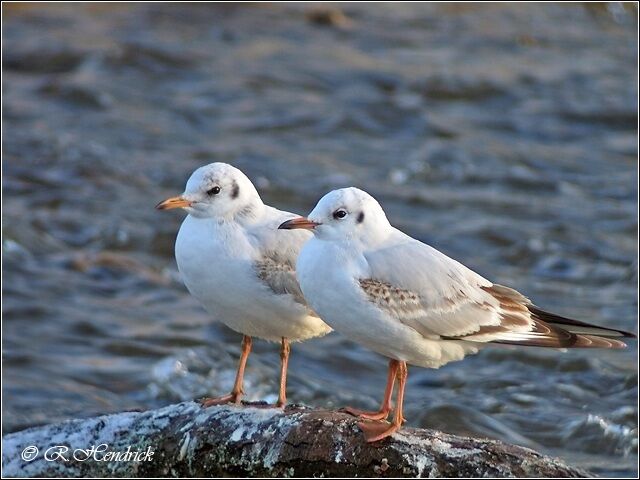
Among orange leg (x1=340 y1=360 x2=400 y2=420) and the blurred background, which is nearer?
orange leg (x1=340 y1=360 x2=400 y2=420)

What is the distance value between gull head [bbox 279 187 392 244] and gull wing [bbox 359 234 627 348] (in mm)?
135

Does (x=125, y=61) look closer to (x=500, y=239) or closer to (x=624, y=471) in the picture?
(x=500, y=239)

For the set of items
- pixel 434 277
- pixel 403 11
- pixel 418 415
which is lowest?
pixel 418 415

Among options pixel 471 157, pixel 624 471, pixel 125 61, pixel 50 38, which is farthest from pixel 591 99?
pixel 624 471

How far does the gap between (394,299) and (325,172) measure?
9175mm

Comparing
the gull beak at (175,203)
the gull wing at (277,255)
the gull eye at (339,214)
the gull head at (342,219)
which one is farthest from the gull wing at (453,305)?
the gull beak at (175,203)

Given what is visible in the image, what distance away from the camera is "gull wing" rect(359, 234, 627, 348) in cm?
622

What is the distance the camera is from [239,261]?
6.56 m

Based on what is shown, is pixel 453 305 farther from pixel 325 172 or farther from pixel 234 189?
pixel 325 172

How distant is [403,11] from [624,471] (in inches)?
524

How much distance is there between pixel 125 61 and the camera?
18.5 m

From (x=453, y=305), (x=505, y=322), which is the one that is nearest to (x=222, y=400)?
(x=453, y=305)

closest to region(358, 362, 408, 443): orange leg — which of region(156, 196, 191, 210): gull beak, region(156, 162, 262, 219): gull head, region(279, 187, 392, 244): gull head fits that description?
region(279, 187, 392, 244): gull head

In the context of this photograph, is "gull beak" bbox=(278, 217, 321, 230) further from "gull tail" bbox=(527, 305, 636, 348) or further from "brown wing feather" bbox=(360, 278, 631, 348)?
"gull tail" bbox=(527, 305, 636, 348)
